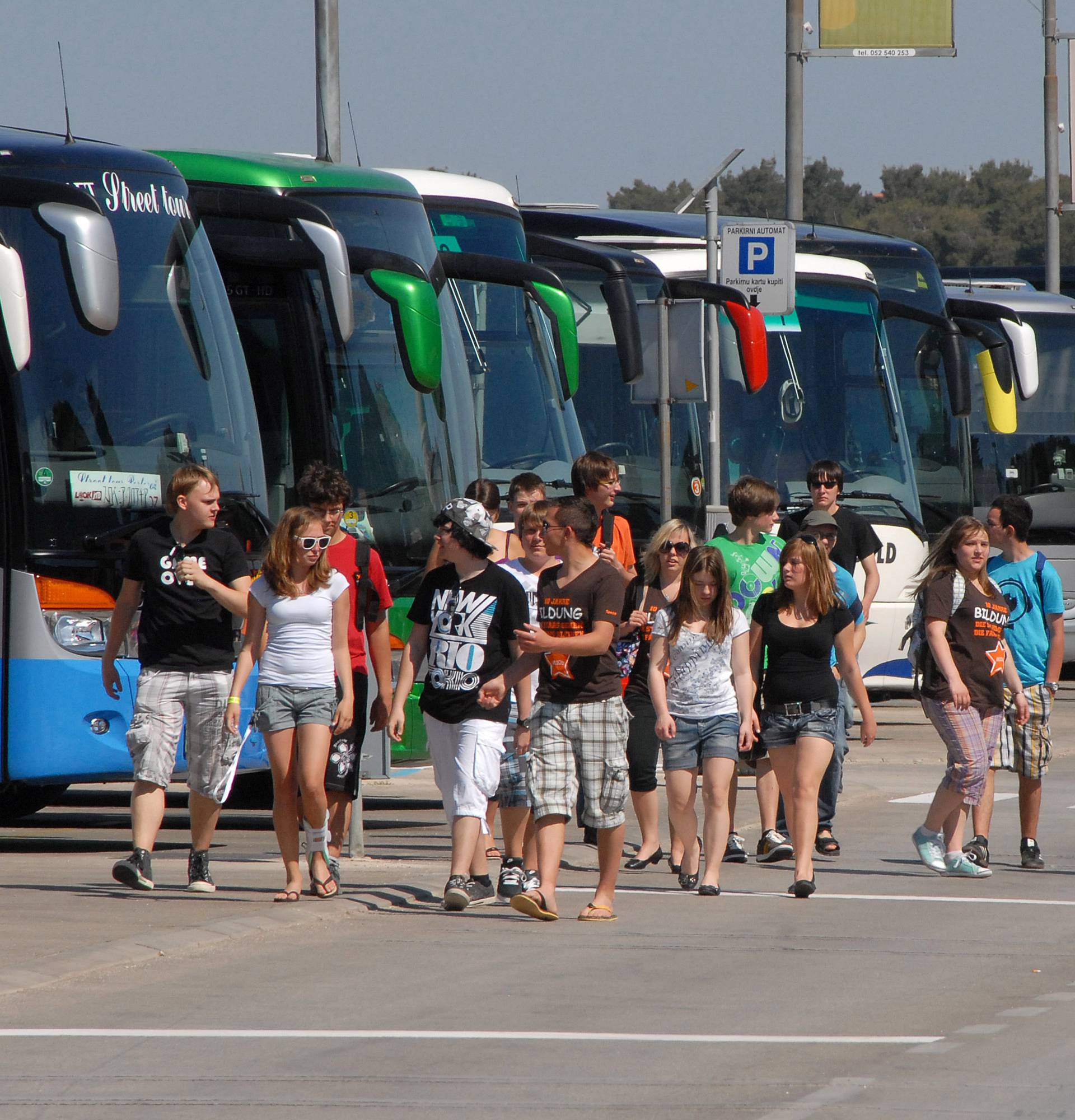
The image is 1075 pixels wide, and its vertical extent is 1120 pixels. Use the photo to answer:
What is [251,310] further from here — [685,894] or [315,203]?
[685,894]

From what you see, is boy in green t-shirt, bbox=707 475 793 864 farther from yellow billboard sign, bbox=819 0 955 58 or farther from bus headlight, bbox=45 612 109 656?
yellow billboard sign, bbox=819 0 955 58

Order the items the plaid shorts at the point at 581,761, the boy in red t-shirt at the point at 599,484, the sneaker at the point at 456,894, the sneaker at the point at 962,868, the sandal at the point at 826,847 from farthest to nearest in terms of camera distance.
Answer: the sandal at the point at 826,847
the boy in red t-shirt at the point at 599,484
the sneaker at the point at 962,868
the sneaker at the point at 456,894
the plaid shorts at the point at 581,761

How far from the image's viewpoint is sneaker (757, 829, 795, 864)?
37.5 ft

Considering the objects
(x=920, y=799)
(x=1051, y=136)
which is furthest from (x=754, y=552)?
(x=1051, y=136)

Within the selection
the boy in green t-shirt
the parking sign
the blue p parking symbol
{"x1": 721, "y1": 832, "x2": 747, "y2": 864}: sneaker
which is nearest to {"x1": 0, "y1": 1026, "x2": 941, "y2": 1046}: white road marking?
the boy in green t-shirt

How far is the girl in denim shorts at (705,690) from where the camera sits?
10.1m

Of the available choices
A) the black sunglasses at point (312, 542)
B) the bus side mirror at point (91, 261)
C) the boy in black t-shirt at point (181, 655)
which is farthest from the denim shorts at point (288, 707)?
the bus side mirror at point (91, 261)

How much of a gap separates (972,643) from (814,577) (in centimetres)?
111

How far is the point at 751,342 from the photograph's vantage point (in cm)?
1753

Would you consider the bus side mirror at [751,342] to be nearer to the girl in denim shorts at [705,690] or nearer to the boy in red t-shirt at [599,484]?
the boy in red t-shirt at [599,484]

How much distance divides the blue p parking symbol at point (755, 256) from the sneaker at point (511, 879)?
7830 mm

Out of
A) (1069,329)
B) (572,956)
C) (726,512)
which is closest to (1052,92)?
(1069,329)

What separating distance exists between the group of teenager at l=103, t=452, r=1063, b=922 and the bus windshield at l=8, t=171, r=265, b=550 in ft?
1.96

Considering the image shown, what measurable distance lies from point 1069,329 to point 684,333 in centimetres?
1135
